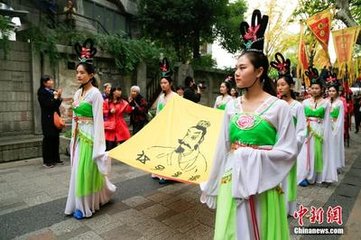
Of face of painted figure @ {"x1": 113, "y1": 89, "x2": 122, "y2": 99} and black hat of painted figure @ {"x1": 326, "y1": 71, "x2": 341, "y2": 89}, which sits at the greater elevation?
black hat of painted figure @ {"x1": 326, "y1": 71, "x2": 341, "y2": 89}

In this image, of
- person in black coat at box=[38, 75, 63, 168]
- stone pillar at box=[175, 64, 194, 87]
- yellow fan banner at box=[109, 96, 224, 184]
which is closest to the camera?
yellow fan banner at box=[109, 96, 224, 184]

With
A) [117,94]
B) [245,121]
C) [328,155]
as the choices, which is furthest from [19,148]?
[328,155]

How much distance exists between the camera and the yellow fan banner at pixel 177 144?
3.80m

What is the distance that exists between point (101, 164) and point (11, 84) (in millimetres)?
5208

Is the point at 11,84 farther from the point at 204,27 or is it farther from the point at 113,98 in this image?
the point at 204,27

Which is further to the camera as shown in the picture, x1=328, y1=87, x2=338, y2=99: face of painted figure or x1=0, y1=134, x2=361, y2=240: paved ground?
x1=328, y1=87, x2=338, y2=99: face of painted figure

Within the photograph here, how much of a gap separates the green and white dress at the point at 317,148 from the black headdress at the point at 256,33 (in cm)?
382

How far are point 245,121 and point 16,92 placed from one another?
724 centimetres

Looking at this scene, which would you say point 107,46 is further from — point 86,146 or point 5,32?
point 86,146

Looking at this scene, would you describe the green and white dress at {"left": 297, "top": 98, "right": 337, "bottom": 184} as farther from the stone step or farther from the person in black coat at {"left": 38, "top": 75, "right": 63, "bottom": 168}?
the stone step

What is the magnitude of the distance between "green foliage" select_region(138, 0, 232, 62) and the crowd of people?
792 cm

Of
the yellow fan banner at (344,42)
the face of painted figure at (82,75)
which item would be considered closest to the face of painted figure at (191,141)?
the face of painted figure at (82,75)

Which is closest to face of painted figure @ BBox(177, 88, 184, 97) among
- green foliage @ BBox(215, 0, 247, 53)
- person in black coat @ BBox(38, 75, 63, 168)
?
person in black coat @ BBox(38, 75, 63, 168)

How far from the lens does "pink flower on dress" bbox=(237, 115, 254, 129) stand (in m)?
2.23
